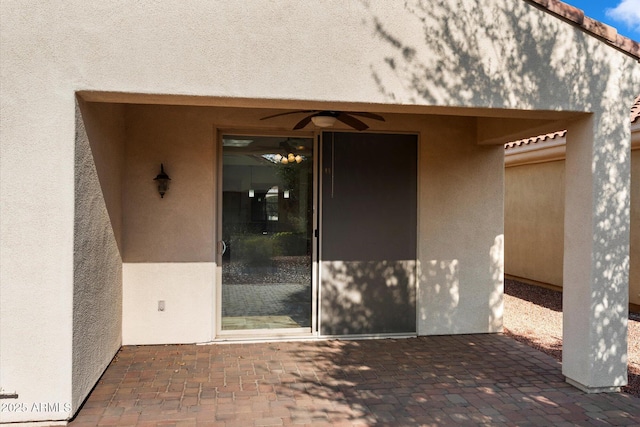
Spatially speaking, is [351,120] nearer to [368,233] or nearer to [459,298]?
[368,233]

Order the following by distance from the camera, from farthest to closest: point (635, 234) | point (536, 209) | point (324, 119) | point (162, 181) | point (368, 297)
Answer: point (536, 209), point (635, 234), point (368, 297), point (162, 181), point (324, 119)

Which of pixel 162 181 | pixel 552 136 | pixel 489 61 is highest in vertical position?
pixel 552 136

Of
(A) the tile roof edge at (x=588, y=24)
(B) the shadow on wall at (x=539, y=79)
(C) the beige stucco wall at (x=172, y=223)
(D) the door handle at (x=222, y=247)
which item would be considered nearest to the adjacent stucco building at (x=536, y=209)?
(A) the tile roof edge at (x=588, y=24)

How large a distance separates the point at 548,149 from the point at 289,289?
7.33 m

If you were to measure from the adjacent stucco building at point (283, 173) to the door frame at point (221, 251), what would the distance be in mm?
30

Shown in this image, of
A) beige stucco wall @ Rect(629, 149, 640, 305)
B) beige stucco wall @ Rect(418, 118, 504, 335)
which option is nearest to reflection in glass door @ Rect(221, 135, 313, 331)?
beige stucco wall @ Rect(418, 118, 504, 335)

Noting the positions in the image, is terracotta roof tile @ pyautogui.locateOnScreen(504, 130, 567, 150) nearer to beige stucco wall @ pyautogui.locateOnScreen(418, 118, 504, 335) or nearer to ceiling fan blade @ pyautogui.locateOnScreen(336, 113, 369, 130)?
beige stucco wall @ pyautogui.locateOnScreen(418, 118, 504, 335)

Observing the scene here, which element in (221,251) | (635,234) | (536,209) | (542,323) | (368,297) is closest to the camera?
(221,251)

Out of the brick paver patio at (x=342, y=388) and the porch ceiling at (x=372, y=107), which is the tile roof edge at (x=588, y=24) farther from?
the brick paver patio at (x=342, y=388)

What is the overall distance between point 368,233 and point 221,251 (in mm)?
2128

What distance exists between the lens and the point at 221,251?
685 cm

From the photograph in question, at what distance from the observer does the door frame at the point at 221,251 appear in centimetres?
684

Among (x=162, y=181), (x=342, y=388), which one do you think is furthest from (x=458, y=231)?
(x=162, y=181)

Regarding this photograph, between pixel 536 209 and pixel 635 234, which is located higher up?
pixel 536 209
